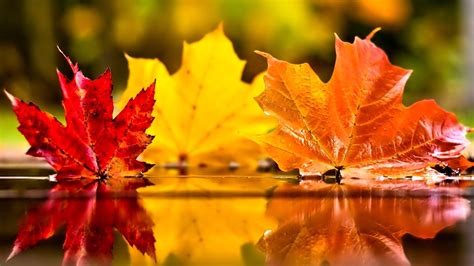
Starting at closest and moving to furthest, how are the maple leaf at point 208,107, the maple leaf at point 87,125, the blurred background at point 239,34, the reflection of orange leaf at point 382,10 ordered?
1. the maple leaf at point 87,125
2. the maple leaf at point 208,107
3. the blurred background at point 239,34
4. the reflection of orange leaf at point 382,10

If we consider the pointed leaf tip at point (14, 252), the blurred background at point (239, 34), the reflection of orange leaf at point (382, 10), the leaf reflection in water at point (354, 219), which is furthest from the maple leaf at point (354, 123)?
the reflection of orange leaf at point (382, 10)

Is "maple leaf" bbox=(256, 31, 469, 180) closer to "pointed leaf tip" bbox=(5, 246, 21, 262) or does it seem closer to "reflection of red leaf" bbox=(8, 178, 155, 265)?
"reflection of red leaf" bbox=(8, 178, 155, 265)

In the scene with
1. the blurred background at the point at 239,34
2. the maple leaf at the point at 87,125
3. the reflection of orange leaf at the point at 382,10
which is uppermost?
the reflection of orange leaf at the point at 382,10

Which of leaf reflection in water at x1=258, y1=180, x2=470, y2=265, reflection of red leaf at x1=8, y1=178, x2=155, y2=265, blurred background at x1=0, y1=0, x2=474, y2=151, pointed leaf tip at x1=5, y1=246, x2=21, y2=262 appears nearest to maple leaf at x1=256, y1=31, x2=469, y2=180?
leaf reflection in water at x1=258, y1=180, x2=470, y2=265

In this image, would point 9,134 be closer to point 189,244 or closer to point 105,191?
point 105,191

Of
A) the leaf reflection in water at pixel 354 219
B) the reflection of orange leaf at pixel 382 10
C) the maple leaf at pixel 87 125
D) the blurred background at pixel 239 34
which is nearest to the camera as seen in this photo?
the leaf reflection in water at pixel 354 219

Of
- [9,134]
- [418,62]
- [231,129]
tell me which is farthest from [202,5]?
[231,129]

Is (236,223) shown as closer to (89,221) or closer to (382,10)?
(89,221)

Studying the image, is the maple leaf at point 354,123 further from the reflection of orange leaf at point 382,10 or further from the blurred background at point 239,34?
the reflection of orange leaf at point 382,10
